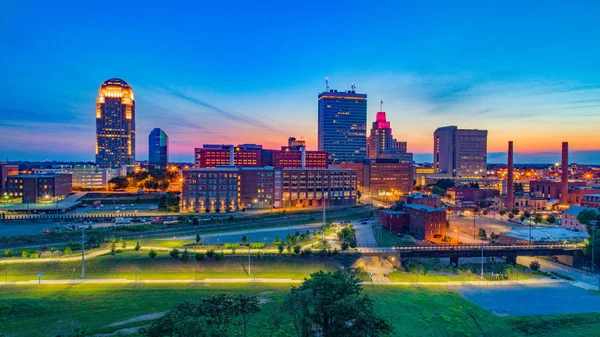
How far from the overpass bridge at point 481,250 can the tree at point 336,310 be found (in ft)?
91.3

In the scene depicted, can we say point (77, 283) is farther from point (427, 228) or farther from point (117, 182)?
point (117, 182)

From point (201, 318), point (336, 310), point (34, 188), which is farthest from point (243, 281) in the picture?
point (34, 188)

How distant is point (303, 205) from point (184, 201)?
1342 inches

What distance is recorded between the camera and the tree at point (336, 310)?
19.9 meters

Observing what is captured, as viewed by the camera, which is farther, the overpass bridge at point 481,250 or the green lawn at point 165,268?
the overpass bridge at point 481,250

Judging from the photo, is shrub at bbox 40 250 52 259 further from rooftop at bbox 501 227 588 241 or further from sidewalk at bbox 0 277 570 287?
rooftop at bbox 501 227 588 241

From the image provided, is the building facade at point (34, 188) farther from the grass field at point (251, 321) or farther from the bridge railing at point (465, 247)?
the bridge railing at point (465, 247)

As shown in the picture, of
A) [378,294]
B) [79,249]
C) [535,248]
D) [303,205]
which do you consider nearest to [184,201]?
[303,205]

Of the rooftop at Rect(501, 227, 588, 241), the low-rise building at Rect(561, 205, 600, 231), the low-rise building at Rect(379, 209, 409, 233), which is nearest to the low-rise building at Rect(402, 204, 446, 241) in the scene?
the low-rise building at Rect(379, 209, 409, 233)

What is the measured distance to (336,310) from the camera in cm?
2017

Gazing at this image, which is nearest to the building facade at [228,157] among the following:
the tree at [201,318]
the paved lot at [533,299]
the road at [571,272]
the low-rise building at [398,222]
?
the low-rise building at [398,222]

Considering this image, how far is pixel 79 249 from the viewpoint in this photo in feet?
161

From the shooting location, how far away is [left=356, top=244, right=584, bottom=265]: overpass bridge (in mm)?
50062

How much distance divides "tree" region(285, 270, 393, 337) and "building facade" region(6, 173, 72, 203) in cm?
11450
